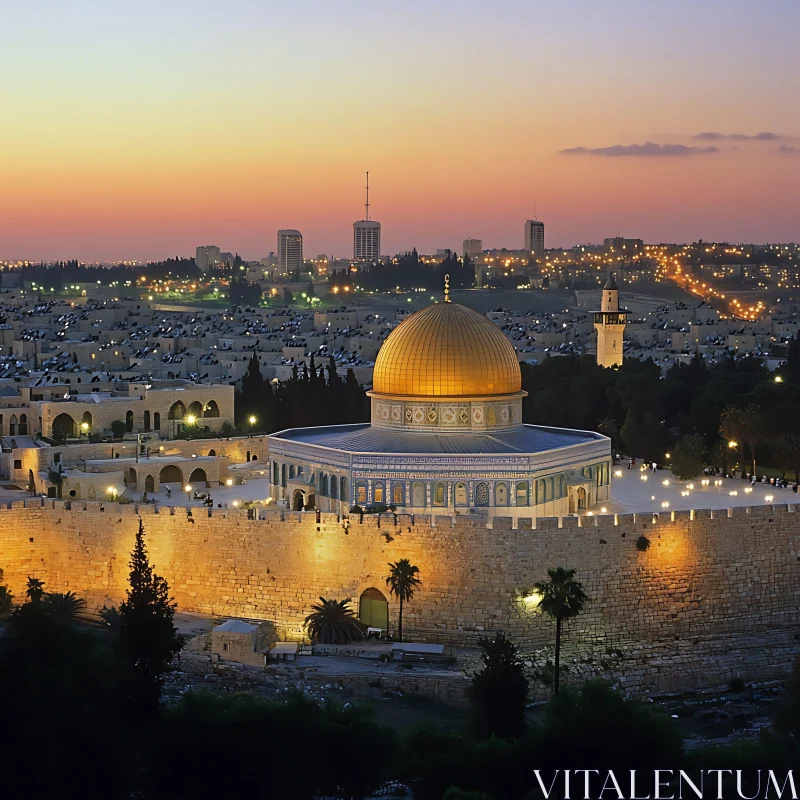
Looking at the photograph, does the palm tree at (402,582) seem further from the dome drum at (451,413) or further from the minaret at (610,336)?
the minaret at (610,336)

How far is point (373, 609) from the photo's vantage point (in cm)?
2672

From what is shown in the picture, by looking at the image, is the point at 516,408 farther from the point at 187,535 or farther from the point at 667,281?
the point at 667,281

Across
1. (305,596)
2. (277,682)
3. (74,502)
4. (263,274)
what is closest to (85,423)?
(74,502)

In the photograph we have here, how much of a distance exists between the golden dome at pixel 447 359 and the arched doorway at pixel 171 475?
4.58 meters

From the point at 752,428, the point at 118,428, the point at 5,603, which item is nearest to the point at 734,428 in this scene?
the point at 752,428

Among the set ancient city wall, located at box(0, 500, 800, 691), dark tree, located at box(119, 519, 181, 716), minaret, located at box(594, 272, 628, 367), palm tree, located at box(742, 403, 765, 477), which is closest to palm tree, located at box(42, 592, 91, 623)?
ancient city wall, located at box(0, 500, 800, 691)

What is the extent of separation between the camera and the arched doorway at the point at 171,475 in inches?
1312

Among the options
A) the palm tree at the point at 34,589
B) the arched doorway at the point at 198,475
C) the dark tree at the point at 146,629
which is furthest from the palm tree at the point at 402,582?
the arched doorway at the point at 198,475

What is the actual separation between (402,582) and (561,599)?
106 inches

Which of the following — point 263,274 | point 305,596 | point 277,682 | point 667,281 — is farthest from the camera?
point 263,274

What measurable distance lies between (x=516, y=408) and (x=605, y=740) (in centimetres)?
A: 1226

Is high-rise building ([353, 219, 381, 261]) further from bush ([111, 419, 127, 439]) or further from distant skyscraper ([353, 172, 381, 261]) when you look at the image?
bush ([111, 419, 127, 439])

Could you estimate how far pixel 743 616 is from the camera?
27484 mm

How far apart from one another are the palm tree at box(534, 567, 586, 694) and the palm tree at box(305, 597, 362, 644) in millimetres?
3093
